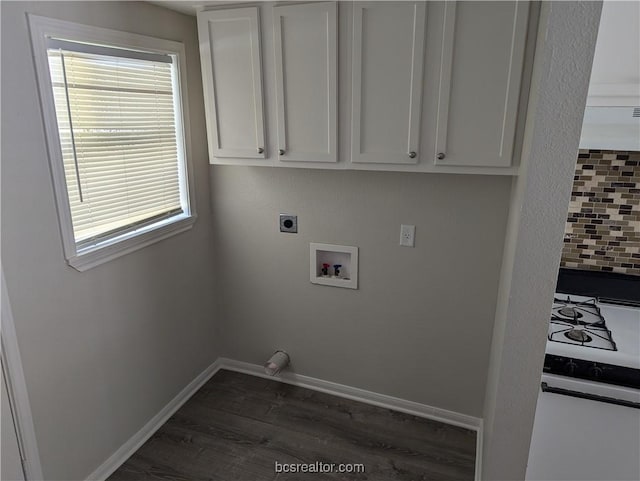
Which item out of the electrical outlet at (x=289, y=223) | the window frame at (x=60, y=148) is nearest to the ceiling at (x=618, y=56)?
the electrical outlet at (x=289, y=223)

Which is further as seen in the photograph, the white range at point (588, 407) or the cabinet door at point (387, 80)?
the cabinet door at point (387, 80)

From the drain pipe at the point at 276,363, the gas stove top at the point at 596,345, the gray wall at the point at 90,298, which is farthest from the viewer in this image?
the drain pipe at the point at 276,363

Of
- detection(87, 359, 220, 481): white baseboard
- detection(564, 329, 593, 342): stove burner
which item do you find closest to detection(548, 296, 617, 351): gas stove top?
detection(564, 329, 593, 342): stove burner

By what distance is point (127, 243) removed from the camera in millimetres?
2191

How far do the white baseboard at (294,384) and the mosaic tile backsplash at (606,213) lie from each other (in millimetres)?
1097

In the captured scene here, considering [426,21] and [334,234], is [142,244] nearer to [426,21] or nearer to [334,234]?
[334,234]

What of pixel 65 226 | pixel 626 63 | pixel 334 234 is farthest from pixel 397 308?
pixel 65 226

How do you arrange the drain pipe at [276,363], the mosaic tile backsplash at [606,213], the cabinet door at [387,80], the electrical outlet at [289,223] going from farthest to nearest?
the drain pipe at [276,363] → the electrical outlet at [289,223] → the mosaic tile backsplash at [606,213] → the cabinet door at [387,80]

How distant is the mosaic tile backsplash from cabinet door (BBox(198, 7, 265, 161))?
165 cm

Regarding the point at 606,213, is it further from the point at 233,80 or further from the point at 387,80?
the point at 233,80

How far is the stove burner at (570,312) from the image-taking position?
213cm

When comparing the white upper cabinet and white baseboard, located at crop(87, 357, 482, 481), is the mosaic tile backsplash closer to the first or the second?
the white upper cabinet

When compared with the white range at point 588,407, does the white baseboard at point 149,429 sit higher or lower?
lower

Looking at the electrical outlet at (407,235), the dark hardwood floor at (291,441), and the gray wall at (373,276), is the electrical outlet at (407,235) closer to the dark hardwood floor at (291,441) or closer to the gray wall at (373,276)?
the gray wall at (373,276)
